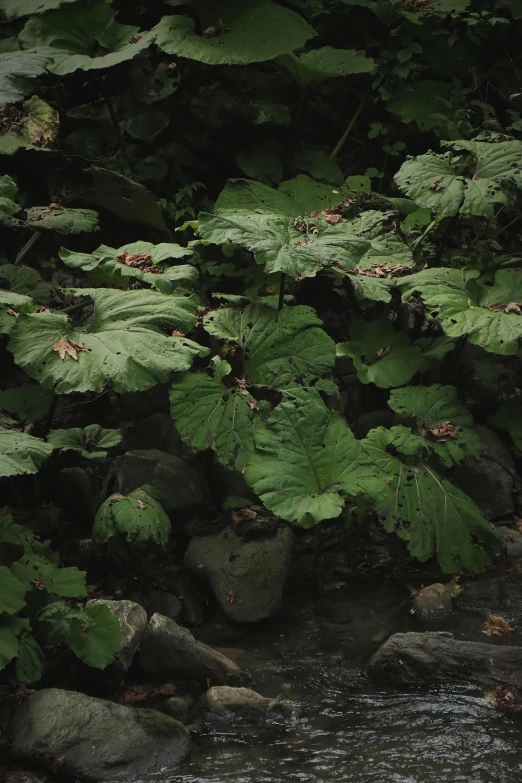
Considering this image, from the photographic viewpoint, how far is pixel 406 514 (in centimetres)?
410

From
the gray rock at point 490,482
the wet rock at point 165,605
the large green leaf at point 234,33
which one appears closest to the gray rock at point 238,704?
the wet rock at point 165,605

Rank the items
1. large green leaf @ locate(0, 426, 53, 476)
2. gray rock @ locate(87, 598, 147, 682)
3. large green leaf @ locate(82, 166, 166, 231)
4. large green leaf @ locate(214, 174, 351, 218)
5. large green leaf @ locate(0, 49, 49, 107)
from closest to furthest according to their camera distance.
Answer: large green leaf @ locate(0, 426, 53, 476) → gray rock @ locate(87, 598, 147, 682) → large green leaf @ locate(0, 49, 49, 107) → large green leaf @ locate(82, 166, 166, 231) → large green leaf @ locate(214, 174, 351, 218)

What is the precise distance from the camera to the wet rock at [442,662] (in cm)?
339

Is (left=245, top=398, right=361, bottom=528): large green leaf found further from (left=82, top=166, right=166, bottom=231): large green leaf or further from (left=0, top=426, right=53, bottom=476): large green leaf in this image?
(left=82, top=166, right=166, bottom=231): large green leaf

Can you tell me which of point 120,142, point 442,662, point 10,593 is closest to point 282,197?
point 120,142

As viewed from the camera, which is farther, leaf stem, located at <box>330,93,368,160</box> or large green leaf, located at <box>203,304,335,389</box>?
leaf stem, located at <box>330,93,368,160</box>

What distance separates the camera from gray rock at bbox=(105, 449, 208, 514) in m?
4.25

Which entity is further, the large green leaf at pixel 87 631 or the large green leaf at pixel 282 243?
the large green leaf at pixel 282 243

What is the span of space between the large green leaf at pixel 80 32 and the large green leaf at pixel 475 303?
A: 2.74 metres

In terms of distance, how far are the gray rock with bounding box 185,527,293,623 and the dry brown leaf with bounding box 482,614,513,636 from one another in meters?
1.08

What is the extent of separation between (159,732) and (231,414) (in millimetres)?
1648

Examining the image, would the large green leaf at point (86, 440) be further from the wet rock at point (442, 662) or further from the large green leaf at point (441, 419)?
the wet rock at point (442, 662)

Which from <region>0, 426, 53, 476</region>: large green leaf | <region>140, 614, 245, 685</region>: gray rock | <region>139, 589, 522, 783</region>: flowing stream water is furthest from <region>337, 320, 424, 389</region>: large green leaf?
<region>0, 426, 53, 476</region>: large green leaf

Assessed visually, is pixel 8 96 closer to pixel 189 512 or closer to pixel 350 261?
pixel 350 261
